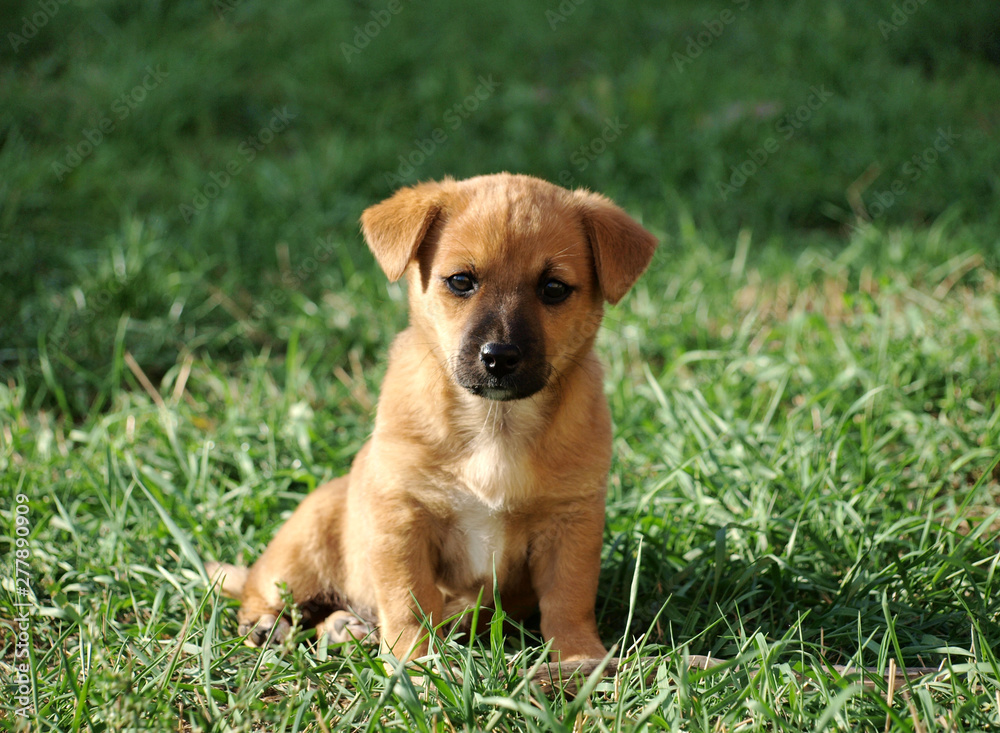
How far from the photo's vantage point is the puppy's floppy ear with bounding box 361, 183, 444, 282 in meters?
2.93

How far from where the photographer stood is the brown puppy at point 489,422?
2.76 meters

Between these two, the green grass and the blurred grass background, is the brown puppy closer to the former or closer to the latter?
the green grass

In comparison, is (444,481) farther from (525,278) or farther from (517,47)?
(517,47)

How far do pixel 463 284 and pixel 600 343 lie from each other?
2410mm

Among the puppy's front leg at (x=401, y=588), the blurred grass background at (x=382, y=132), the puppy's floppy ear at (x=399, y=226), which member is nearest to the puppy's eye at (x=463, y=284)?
the puppy's floppy ear at (x=399, y=226)

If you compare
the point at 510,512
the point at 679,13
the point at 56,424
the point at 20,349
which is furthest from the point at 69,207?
the point at 679,13

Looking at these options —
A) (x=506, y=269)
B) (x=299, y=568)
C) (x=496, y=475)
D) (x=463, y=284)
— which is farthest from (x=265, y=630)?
(x=506, y=269)

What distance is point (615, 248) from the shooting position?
2.99 meters

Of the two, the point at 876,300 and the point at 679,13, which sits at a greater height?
the point at 679,13

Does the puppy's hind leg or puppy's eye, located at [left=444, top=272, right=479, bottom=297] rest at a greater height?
puppy's eye, located at [left=444, top=272, right=479, bottom=297]

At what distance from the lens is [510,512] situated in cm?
277

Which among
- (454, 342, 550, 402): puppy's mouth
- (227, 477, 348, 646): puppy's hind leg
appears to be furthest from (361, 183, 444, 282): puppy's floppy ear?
(227, 477, 348, 646): puppy's hind leg

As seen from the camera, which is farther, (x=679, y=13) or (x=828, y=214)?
(x=679, y=13)

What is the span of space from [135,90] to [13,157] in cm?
146
